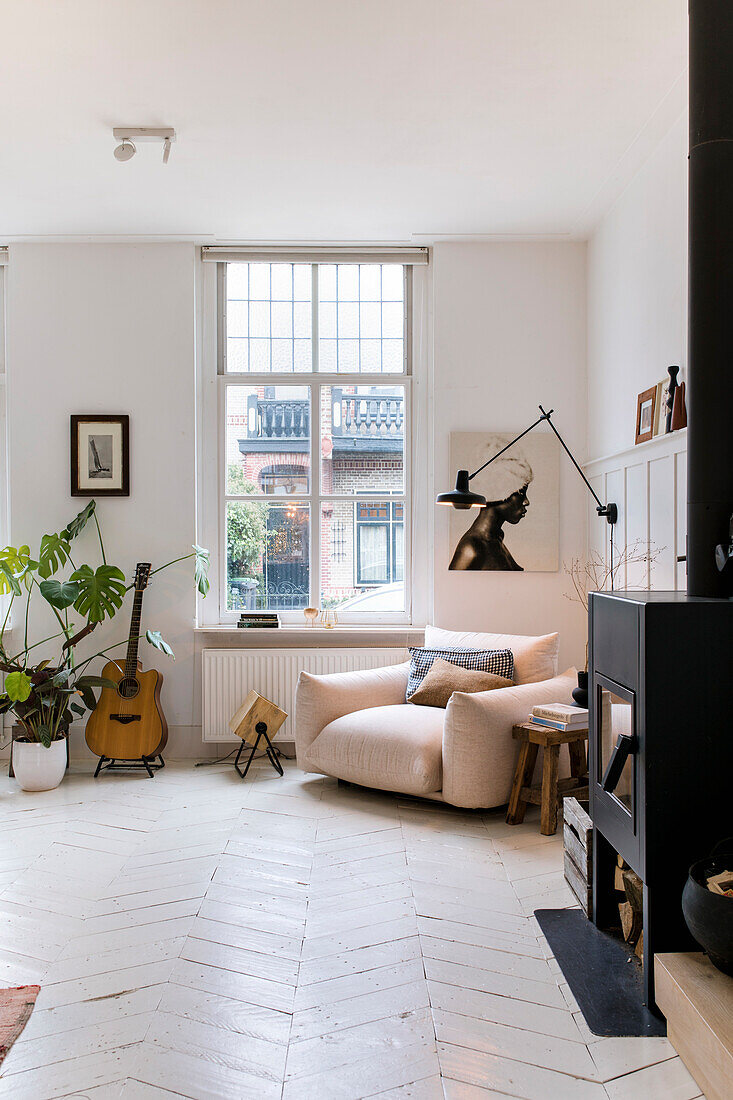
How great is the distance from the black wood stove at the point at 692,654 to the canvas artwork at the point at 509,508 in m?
1.97

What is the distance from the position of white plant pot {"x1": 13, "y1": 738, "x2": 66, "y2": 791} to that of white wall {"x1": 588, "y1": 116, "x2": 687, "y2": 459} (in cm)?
309

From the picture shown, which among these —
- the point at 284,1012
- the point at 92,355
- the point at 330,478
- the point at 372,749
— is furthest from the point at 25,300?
the point at 284,1012

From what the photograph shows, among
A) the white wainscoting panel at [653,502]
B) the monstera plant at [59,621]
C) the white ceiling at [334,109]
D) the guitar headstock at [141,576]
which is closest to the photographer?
the white ceiling at [334,109]

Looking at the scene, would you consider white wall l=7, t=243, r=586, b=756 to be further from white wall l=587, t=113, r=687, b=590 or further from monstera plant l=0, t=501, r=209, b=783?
white wall l=587, t=113, r=687, b=590

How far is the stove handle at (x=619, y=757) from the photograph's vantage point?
1.95 metres

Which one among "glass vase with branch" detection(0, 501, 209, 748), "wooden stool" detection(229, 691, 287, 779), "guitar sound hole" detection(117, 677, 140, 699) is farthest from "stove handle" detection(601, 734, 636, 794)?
"guitar sound hole" detection(117, 677, 140, 699)

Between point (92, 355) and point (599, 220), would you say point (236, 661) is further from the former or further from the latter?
point (599, 220)

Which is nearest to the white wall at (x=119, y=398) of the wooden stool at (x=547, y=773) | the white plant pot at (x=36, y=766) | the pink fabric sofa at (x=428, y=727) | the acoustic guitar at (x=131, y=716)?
the acoustic guitar at (x=131, y=716)

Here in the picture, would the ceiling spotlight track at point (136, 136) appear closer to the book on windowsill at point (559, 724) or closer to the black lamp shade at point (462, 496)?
the black lamp shade at point (462, 496)

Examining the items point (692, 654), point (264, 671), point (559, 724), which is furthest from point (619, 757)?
point (264, 671)

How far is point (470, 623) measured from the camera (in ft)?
14.6

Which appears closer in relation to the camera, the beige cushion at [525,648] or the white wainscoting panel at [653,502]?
the white wainscoting panel at [653,502]

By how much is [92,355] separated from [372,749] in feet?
8.84

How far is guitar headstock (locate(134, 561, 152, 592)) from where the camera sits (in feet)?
14.0
